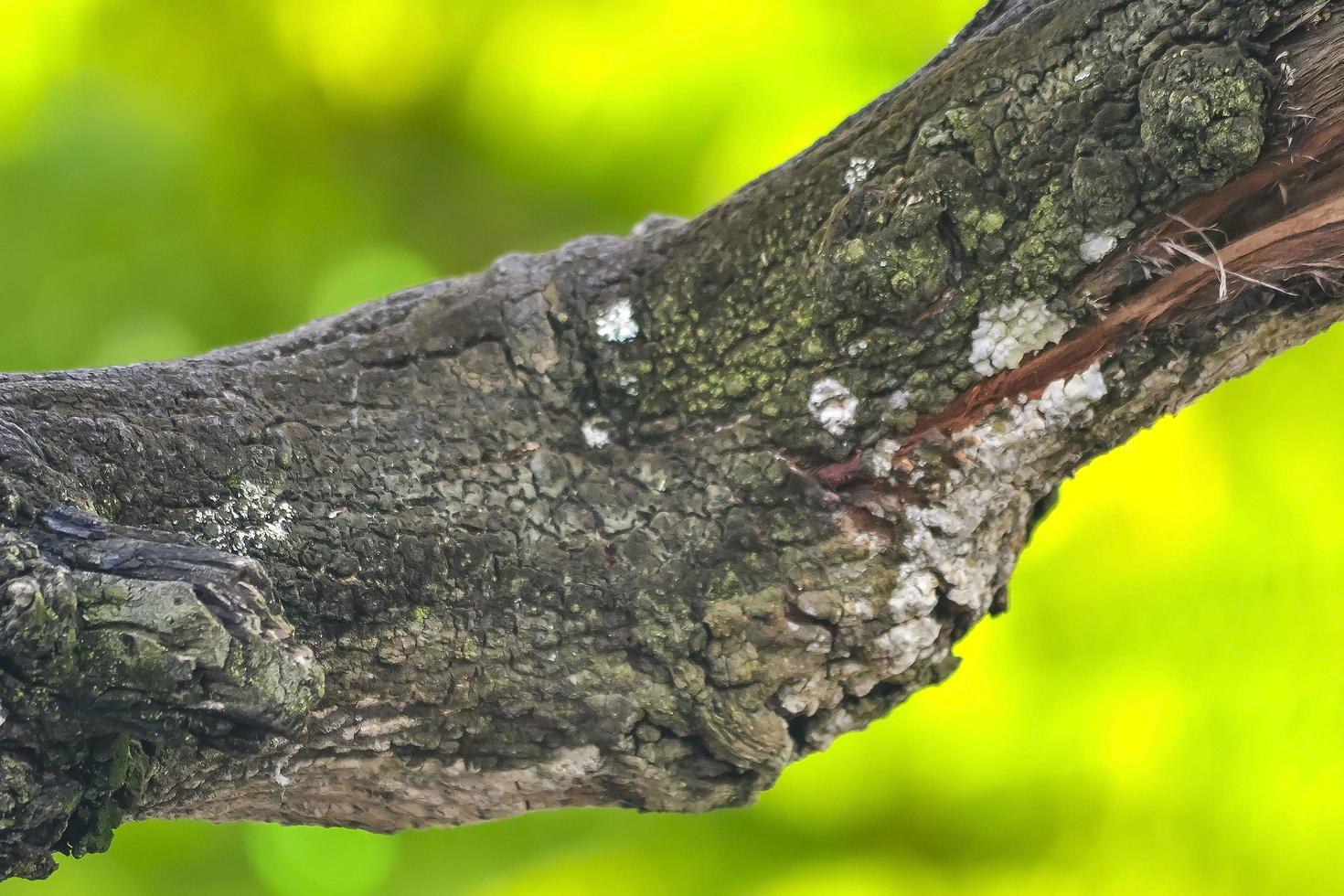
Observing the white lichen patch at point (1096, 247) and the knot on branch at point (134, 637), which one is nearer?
the knot on branch at point (134, 637)

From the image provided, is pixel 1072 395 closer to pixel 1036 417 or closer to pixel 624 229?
pixel 1036 417

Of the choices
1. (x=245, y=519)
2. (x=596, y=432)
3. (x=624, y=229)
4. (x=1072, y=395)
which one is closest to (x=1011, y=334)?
(x=1072, y=395)

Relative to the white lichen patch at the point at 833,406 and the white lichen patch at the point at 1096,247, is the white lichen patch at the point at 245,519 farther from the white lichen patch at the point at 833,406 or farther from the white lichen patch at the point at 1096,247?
the white lichen patch at the point at 1096,247

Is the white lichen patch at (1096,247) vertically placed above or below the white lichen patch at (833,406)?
above

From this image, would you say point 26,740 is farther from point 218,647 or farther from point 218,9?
point 218,9

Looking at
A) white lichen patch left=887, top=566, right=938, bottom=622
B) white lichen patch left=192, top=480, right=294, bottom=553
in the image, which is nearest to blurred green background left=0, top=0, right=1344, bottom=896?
white lichen patch left=887, top=566, right=938, bottom=622

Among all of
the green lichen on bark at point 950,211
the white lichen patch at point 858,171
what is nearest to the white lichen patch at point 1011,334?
the green lichen on bark at point 950,211

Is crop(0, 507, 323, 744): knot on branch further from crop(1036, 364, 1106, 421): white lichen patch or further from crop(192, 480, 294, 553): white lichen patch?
crop(1036, 364, 1106, 421): white lichen patch
